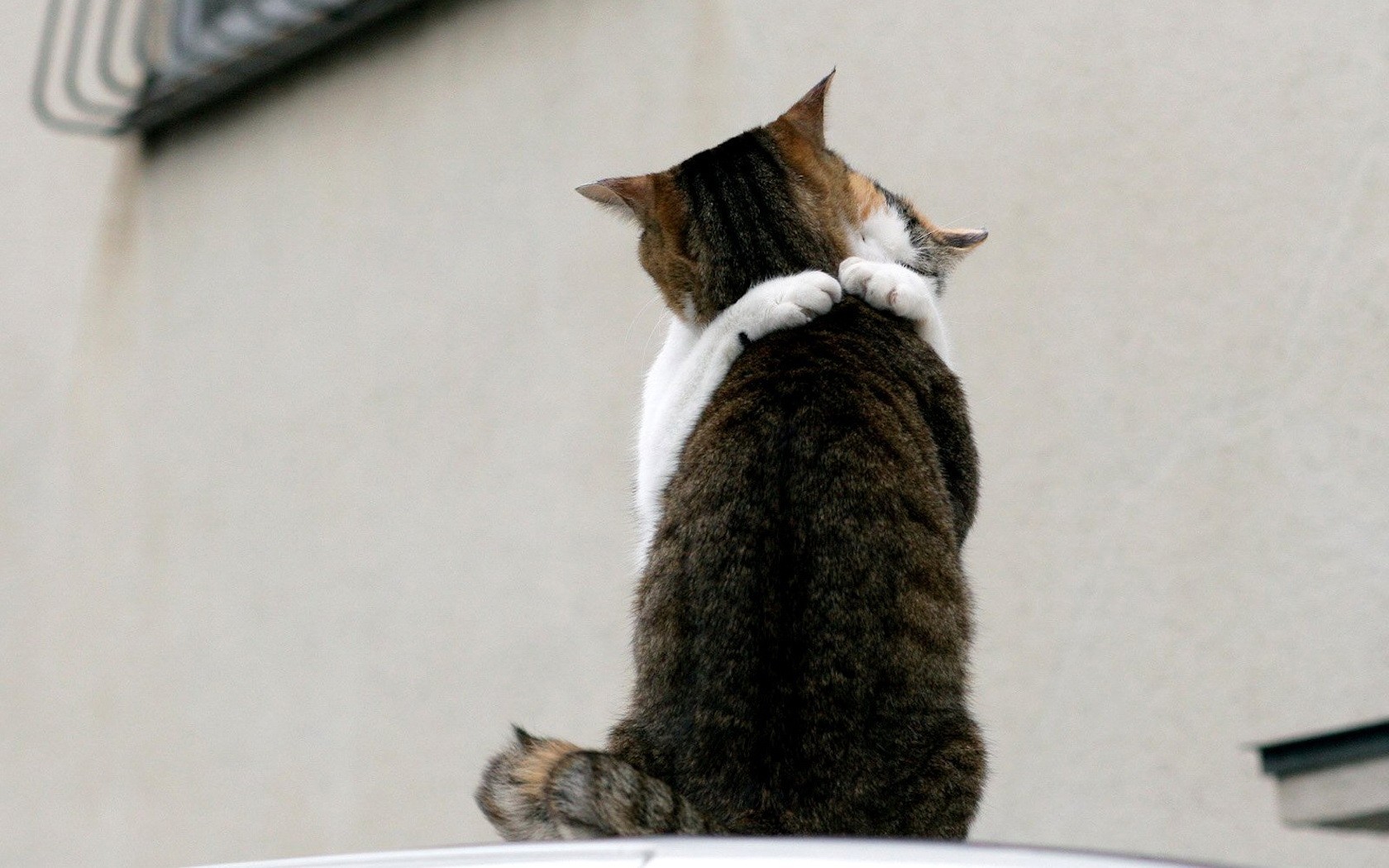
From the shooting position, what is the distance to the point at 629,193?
2.79 m

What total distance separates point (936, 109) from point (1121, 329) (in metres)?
0.74

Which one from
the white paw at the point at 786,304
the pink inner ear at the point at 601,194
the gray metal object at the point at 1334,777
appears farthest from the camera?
the pink inner ear at the point at 601,194

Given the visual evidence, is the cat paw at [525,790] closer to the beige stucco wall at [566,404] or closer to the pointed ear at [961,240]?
the pointed ear at [961,240]

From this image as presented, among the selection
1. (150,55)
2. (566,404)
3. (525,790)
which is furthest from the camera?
(150,55)

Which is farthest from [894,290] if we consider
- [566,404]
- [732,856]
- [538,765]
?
[566,404]

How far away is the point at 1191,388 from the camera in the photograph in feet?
11.8

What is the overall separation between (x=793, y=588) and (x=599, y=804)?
36 cm

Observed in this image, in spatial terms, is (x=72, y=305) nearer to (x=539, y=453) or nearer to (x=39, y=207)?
(x=39, y=207)

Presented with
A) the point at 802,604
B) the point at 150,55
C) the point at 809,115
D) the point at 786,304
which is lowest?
the point at 802,604

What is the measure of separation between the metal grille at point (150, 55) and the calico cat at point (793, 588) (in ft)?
10.8

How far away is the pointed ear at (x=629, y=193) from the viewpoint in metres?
2.79

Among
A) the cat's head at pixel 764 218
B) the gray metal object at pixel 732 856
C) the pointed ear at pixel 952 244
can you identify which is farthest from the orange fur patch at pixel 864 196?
the gray metal object at pixel 732 856

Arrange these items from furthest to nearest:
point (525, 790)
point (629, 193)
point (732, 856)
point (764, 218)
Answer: point (629, 193), point (764, 218), point (525, 790), point (732, 856)

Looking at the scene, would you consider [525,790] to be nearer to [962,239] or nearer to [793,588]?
[793,588]
